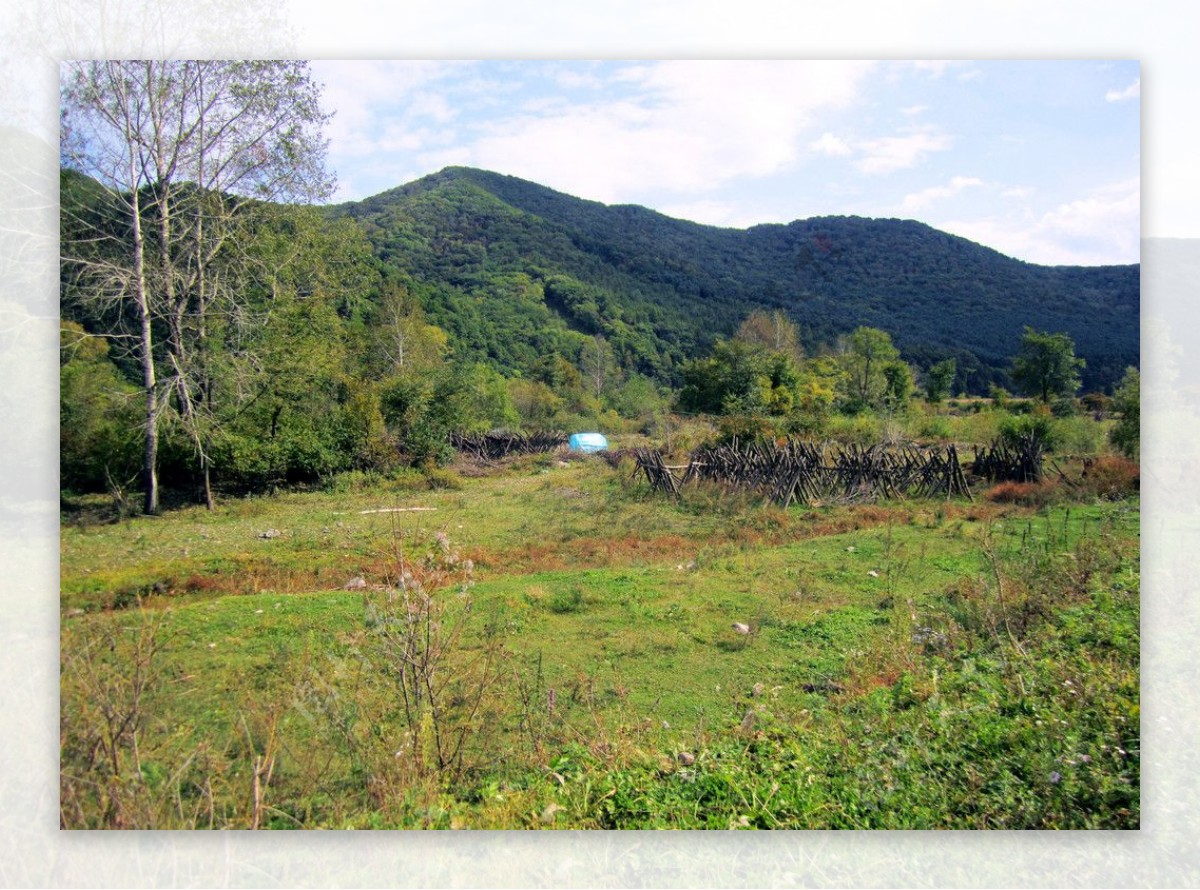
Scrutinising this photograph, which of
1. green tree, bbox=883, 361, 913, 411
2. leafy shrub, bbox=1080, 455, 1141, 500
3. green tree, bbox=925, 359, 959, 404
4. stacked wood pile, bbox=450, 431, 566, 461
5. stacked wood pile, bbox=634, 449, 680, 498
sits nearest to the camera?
leafy shrub, bbox=1080, 455, 1141, 500

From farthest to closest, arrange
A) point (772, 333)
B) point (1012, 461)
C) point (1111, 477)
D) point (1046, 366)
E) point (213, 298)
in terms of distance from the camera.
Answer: point (772, 333), point (1012, 461), point (1046, 366), point (1111, 477), point (213, 298)

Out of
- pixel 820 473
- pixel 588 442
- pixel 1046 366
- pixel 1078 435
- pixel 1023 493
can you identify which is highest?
pixel 1046 366

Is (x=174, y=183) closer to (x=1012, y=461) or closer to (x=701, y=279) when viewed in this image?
(x=701, y=279)

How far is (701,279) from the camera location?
10250 mm

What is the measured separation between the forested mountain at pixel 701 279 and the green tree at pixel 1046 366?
0.46ft

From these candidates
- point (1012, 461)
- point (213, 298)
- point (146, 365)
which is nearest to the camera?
point (146, 365)

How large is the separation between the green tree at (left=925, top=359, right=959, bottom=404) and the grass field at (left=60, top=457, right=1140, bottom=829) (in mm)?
3016

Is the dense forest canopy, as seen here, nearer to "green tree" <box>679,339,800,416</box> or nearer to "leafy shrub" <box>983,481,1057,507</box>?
"green tree" <box>679,339,800,416</box>

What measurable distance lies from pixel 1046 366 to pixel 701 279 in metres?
5.04

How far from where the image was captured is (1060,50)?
3.89 m

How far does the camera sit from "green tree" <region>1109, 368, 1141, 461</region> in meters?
4.33

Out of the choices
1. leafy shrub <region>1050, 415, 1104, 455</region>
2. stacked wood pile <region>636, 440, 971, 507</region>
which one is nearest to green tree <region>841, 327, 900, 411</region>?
stacked wood pile <region>636, 440, 971, 507</region>

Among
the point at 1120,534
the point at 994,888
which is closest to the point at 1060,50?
the point at 1120,534

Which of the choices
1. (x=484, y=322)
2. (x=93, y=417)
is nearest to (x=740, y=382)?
(x=484, y=322)
